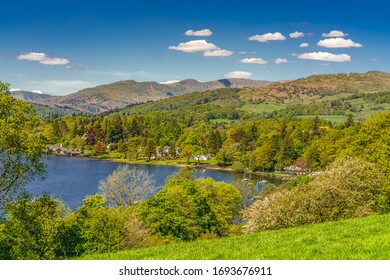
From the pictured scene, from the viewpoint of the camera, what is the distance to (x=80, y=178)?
132 meters

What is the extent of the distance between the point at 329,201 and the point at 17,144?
22397 millimetres

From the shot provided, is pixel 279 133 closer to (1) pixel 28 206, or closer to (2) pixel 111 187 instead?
(2) pixel 111 187

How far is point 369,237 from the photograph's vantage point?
15.8m

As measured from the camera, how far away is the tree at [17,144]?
2456cm

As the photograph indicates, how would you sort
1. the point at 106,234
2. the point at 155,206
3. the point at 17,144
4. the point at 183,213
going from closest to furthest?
the point at 17,144, the point at 106,234, the point at 155,206, the point at 183,213

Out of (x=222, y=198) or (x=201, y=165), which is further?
(x=201, y=165)

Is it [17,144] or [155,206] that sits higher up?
[17,144]

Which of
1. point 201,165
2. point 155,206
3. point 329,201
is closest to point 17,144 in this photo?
point 329,201

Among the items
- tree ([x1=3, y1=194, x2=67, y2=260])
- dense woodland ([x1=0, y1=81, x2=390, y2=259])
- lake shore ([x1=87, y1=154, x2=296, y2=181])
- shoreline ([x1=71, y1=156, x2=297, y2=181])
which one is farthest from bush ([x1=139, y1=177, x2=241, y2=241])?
lake shore ([x1=87, y1=154, x2=296, y2=181])

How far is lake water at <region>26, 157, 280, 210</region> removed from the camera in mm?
104625

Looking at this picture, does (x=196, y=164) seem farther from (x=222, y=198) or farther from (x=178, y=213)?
(x=178, y=213)

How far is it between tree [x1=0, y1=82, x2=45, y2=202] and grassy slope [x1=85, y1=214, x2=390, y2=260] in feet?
34.0

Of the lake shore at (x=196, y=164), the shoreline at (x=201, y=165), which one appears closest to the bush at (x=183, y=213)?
the shoreline at (x=201, y=165)
